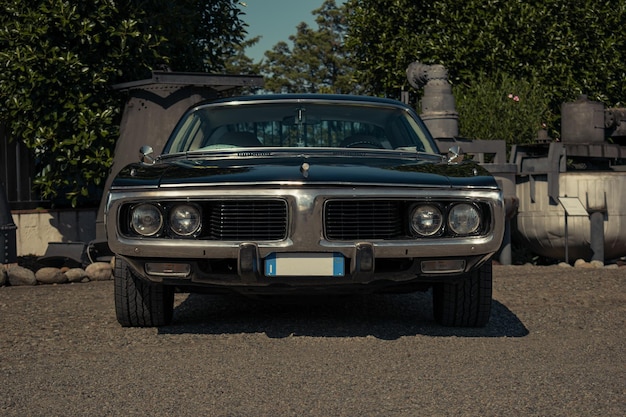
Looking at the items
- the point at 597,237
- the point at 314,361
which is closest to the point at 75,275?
the point at 314,361

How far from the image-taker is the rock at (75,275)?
948cm

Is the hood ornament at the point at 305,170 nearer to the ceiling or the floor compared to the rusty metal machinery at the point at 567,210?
nearer to the ceiling

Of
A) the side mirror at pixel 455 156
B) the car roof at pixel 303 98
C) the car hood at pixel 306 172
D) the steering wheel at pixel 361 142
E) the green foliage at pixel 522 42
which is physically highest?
the green foliage at pixel 522 42

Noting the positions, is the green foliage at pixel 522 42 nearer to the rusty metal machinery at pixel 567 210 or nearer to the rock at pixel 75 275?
the rusty metal machinery at pixel 567 210

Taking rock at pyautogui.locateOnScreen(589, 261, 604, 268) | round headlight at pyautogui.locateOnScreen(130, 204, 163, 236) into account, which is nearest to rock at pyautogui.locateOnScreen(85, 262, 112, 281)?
round headlight at pyautogui.locateOnScreen(130, 204, 163, 236)

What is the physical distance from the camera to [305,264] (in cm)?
519

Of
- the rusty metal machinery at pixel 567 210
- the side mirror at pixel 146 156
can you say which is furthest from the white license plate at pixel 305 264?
the rusty metal machinery at pixel 567 210

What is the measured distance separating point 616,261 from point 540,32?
7.08 metres

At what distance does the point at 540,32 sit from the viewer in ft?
64.6

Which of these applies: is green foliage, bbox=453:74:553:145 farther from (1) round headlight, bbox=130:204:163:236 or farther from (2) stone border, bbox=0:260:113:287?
(1) round headlight, bbox=130:204:163:236

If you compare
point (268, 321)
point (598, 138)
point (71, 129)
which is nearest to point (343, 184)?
point (268, 321)

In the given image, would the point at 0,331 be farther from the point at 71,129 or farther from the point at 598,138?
the point at 598,138

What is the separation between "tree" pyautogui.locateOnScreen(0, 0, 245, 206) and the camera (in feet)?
36.6

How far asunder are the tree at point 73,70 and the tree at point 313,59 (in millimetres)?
34013
